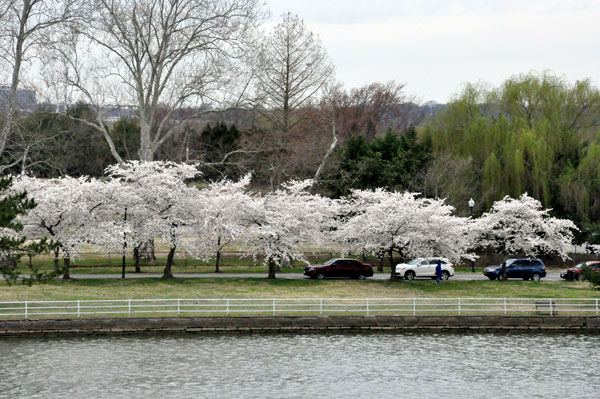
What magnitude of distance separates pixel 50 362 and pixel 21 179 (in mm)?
23670

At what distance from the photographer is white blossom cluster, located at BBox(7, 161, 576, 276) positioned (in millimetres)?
49531

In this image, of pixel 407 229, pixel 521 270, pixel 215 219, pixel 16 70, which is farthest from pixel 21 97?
pixel 521 270

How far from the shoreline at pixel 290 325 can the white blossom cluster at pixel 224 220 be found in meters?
11.1

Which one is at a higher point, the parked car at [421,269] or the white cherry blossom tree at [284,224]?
the white cherry blossom tree at [284,224]

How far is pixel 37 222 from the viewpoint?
161 ft

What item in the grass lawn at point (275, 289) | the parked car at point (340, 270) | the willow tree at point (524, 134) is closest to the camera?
the grass lawn at point (275, 289)

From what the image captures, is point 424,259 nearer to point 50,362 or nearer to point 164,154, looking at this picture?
point 50,362

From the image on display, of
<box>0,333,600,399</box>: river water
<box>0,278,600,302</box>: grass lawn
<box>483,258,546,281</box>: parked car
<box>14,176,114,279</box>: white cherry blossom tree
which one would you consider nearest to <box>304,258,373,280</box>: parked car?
<box>0,278,600,302</box>: grass lawn

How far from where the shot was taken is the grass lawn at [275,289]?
44000 millimetres

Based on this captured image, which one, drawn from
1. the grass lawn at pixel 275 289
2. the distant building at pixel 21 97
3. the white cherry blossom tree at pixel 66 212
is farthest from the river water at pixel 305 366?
the distant building at pixel 21 97

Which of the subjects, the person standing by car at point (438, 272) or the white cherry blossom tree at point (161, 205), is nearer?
the person standing by car at point (438, 272)

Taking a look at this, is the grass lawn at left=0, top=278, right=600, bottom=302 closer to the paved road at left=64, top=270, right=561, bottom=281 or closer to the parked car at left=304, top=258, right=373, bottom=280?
the parked car at left=304, top=258, right=373, bottom=280

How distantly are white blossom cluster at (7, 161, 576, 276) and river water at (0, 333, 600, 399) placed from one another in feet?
43.4

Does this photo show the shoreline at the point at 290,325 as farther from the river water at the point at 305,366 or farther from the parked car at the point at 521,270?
the parked car at the point at 521,270
